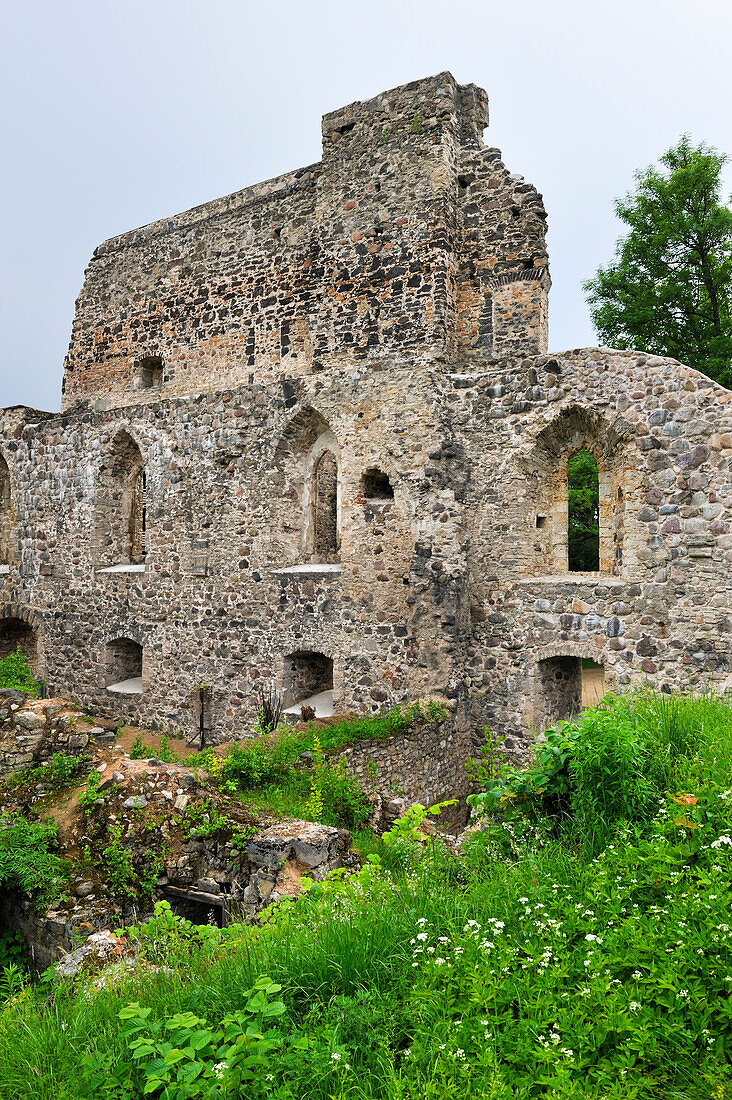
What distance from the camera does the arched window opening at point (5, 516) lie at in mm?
15127

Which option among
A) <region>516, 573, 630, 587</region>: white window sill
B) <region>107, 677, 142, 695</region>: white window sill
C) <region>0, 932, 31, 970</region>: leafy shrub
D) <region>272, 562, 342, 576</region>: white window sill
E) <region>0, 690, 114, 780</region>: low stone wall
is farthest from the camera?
<region>107, 677, 142, 695</region>: white window sill

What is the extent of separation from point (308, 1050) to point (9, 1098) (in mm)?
1342

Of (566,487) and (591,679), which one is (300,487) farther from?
(591,679)

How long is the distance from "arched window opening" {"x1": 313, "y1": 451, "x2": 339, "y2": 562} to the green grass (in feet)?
24.7

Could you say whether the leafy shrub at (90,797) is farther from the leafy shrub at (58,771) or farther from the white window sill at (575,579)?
the white window sill at (575,579)

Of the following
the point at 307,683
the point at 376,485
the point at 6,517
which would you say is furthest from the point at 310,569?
the point at 6,517

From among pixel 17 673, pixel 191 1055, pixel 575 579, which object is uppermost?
pixel 575 579

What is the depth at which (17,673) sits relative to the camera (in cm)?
1323

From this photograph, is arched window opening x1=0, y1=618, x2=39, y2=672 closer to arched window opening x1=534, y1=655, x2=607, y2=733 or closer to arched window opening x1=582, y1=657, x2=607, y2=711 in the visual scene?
arched window opening x1=534, y1=655, x2=607, y2=733

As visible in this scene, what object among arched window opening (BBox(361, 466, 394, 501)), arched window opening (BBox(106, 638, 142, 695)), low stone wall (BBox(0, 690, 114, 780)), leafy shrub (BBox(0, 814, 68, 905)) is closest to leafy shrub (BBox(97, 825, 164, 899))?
leafy shrub (BBox(0, 814, 68, 905))

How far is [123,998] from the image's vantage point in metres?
3.30

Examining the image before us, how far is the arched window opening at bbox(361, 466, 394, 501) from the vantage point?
33.1ft

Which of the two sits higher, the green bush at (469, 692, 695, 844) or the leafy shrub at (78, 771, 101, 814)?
the green bush at (469, 692, 695, 844)

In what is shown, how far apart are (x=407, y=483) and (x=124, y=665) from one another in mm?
7127
